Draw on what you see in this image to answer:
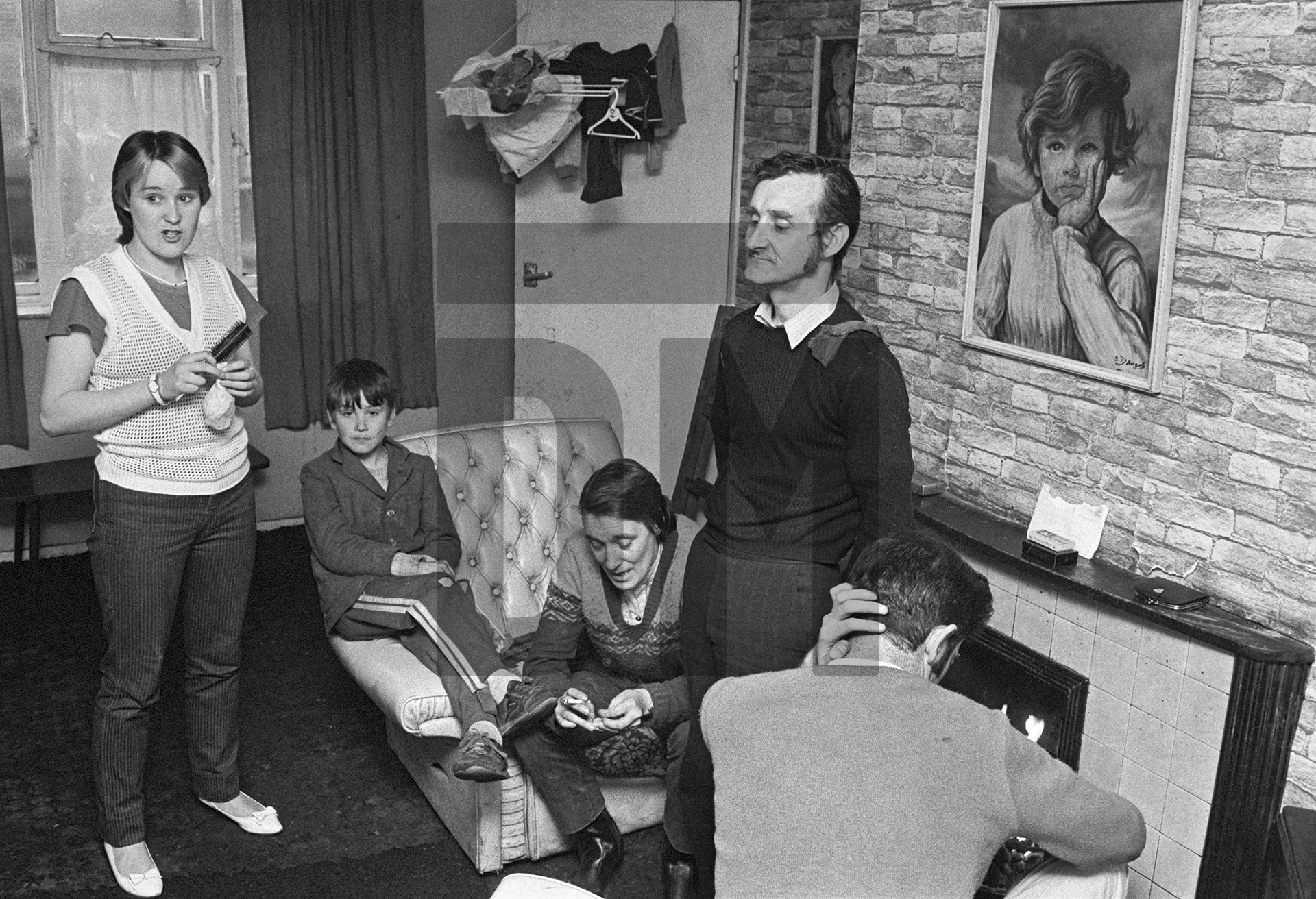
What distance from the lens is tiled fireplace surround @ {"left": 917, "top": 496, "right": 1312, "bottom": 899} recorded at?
257cm

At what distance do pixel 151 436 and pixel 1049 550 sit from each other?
2038 millimetres

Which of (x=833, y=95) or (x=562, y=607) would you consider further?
(x=833, y=95)

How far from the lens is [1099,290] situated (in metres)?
2.98

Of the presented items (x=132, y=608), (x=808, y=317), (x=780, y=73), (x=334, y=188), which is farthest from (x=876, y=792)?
(x=334, y=188)

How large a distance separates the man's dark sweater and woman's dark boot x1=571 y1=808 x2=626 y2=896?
0.90m

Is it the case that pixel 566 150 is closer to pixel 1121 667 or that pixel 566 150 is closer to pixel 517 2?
pixel 517 2

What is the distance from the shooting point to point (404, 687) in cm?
306

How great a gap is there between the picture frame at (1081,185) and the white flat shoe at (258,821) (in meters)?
2.17

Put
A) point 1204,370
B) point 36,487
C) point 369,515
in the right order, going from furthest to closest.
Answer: point 36,487 → point 369,515 → point 1204,370

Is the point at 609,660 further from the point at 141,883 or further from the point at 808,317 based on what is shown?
the point at 141,883

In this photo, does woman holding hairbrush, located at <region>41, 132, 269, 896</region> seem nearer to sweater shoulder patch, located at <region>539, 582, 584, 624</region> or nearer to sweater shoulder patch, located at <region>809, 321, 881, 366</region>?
→ sweater shoulder patch, located at <region>539, 582, 584, 624</region>

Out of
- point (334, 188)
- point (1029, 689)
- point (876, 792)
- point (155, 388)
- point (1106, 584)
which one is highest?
point (334, 188)

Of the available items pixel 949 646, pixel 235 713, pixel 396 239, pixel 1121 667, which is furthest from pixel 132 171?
pixel 396 239

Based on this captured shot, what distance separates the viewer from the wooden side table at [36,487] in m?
4.59
